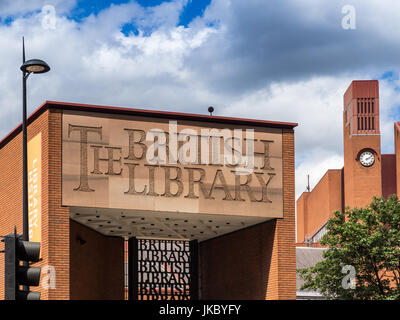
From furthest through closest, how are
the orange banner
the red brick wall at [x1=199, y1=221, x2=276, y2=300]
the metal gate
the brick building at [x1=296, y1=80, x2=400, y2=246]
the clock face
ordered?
the clock face < the brick building at [x1=296, y1=80, x2=400, y2=246] < the metal gate < the red brick wall at [x1=199, y1=221, x2=276, y2=300] < the orange banner

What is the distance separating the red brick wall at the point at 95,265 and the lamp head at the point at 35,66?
913 centimetres

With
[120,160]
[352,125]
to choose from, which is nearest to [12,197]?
[120,160]

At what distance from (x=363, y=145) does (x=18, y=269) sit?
245 ft

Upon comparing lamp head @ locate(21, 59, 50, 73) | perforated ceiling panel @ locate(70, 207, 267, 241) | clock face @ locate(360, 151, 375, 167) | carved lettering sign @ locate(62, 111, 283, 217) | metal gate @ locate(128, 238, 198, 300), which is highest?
clock face @ locate(360, 151, 375, 167)

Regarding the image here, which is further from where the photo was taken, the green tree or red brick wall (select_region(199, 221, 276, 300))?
the green tree

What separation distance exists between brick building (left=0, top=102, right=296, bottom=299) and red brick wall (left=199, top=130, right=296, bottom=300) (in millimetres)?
39

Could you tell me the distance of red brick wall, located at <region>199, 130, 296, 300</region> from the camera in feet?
98.5

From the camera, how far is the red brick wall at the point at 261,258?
98.5ft

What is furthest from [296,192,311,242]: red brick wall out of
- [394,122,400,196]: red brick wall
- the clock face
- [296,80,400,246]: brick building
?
[394,122,400,196]: red brick wall

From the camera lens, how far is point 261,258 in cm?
3119

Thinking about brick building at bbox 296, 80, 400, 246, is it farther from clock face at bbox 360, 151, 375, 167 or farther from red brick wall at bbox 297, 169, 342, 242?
red brick wall at bbox 297, 169, 342, 242

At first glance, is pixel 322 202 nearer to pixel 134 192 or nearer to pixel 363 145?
pixel 363 145

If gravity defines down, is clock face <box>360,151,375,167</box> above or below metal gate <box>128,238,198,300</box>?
above

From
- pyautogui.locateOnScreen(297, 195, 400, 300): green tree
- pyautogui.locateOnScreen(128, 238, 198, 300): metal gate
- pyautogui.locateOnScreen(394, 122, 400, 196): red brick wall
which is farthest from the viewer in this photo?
pyautogui.locateOnScreen(394, 122, 400, 196): red brick wall
